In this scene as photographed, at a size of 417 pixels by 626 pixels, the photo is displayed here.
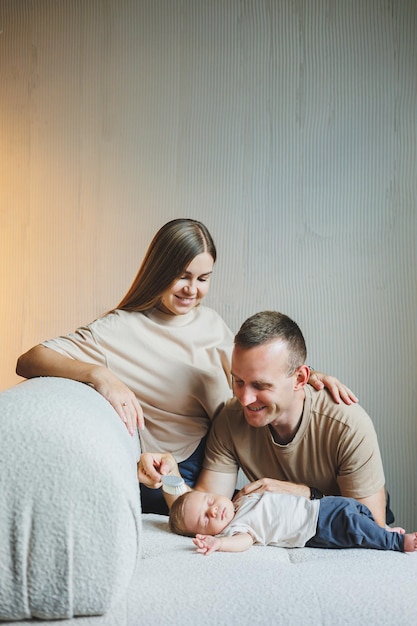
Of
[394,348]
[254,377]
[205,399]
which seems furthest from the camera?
[394,348]

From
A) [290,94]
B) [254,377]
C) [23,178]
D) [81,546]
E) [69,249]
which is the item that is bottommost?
[81,546]

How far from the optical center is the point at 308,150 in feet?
7.65

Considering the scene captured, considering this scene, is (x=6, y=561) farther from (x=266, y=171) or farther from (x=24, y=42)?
(x=24, y=42)

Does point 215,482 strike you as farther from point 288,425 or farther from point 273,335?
point 273,335

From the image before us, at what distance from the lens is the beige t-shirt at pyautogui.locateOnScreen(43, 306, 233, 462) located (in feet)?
6.10

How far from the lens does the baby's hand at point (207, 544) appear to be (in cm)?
129

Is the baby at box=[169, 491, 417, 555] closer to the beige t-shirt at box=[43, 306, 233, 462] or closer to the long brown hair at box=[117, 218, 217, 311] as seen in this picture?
the beige t-shirt at box=[43, 306, 233, 462]

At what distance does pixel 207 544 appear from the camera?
1.30 metres

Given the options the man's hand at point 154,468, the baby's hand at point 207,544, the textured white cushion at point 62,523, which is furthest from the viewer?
the man's hand at point 154,468

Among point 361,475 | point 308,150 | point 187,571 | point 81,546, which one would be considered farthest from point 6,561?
point 308,150

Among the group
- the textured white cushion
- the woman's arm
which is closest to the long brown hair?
the woman's arm

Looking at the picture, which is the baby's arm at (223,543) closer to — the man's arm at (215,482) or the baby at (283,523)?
the baby at (283,523)

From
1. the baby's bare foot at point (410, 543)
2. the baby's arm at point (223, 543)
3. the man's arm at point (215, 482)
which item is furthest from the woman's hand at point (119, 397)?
the baby's bare foot at point (410, 543)

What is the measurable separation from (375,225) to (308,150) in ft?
1.06
